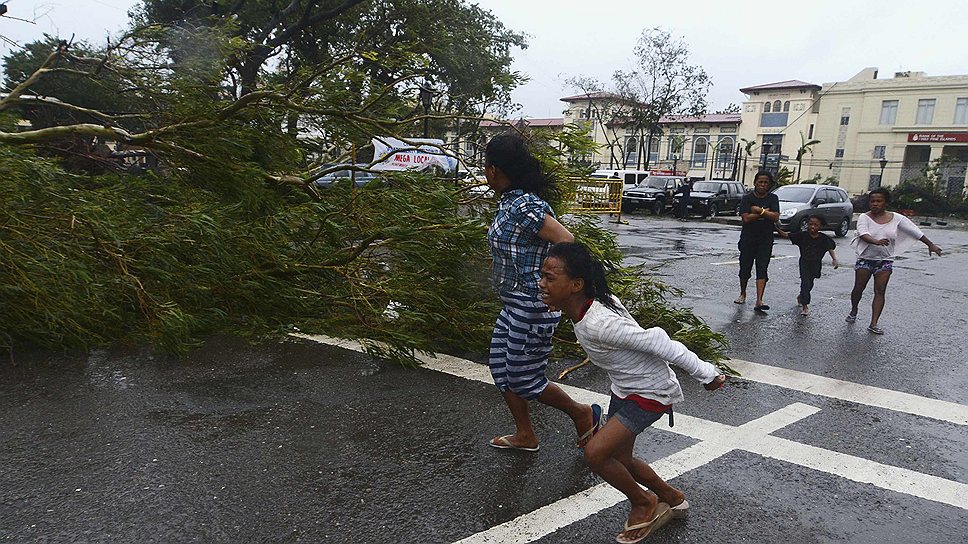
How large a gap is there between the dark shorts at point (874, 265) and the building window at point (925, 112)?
56669 millimetres

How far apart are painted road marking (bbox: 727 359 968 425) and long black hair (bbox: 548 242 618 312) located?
9.66 ft

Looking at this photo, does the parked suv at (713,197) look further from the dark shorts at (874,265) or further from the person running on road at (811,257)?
the dark shorts at (874,265)

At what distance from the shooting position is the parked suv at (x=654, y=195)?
2875cm

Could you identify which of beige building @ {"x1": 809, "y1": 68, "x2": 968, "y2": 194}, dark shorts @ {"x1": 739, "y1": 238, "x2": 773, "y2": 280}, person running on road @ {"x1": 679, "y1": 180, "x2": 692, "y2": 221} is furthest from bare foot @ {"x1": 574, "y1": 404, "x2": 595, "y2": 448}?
beige building @ {"x1": 809, "y1": 68, "x2": 968, "y2": 194}

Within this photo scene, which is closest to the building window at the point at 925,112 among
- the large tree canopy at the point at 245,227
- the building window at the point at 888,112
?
the building window at the point at 888,112

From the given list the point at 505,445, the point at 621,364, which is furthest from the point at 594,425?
the point at 621,364

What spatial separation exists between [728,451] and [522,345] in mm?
1448

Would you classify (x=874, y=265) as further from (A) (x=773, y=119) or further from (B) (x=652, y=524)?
(A) (x=773, y=119)

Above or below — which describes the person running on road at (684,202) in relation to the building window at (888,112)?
below

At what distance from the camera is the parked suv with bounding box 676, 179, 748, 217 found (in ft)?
90.3

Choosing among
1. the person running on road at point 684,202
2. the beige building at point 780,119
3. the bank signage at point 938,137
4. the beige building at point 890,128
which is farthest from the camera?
the beige building at point 780,119

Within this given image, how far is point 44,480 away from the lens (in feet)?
10.7

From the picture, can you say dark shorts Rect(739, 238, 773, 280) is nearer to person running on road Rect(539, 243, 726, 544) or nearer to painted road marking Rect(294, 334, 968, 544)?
painted road marking Rect(294, 334, 968, 544)

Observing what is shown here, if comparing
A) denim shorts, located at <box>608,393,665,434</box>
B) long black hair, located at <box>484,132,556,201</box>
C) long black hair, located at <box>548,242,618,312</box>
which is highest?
long black hair, located at <box>484,132,556,201</box>
